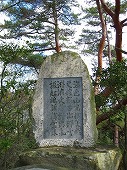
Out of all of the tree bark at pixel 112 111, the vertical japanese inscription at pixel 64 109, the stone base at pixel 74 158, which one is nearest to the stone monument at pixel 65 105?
the vertical japanese inscription at pixel 64 109

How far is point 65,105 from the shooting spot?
4910mm

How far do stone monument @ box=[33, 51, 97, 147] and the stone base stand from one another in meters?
0.23

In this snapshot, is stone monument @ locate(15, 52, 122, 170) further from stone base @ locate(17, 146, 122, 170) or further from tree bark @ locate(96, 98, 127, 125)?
tree bark @ locate(96, 98, 127, 125)

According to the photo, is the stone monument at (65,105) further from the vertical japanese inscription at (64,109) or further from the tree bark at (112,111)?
the tree bark at (112,111)

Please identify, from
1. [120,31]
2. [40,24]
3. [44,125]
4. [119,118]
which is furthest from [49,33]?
[44,125]

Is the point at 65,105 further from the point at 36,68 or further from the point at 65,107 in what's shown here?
the point at 36,68

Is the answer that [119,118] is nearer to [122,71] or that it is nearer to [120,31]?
[122,71]

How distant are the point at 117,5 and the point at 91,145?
15.5ft

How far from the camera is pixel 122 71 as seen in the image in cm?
571

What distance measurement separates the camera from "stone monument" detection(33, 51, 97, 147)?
4836 millimetres

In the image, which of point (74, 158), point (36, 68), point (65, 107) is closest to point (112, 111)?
point (65, 107)

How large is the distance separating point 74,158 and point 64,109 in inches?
35.2

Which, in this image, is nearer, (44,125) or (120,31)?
(44,125)

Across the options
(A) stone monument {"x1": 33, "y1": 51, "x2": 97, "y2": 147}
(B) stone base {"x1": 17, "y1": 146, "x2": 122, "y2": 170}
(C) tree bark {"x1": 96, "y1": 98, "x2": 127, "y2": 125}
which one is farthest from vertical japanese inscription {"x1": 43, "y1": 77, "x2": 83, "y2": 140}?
(C) tree bark {"x1": 96, "y1": 98, "x2": 127, "y2": 125}
